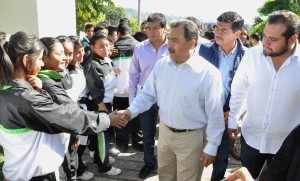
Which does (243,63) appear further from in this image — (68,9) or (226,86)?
(68,9)

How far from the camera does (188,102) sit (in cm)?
258

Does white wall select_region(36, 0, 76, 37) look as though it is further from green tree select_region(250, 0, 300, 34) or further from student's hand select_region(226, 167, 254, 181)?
green tree select_region(250, 0, 300, 34)

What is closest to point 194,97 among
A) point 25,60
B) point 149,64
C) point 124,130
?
point 25,60

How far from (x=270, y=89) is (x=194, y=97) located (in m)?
0.62

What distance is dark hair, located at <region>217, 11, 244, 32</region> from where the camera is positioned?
292 centimetres

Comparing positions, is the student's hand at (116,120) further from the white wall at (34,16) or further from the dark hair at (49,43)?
the white wall at (34,16)

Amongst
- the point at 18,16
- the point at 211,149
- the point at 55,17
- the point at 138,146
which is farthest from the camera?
the point at 55,17

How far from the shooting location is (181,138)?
2.67 m

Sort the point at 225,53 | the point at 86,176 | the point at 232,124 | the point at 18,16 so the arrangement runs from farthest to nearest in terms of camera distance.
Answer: the point at 18,16, the point at 86,176, the point at 225,53, the point at 232,124

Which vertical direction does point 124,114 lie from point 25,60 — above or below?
below

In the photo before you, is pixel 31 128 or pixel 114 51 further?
pixel 114 51

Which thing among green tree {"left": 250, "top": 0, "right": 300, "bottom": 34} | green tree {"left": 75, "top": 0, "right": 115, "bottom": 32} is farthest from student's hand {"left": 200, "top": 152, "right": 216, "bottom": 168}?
green tree {"left": 250, "top": 0, "right": 300, "bottom": 34}

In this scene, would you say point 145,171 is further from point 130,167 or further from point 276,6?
point 276,6

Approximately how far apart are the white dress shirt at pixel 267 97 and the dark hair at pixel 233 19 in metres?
0.45
